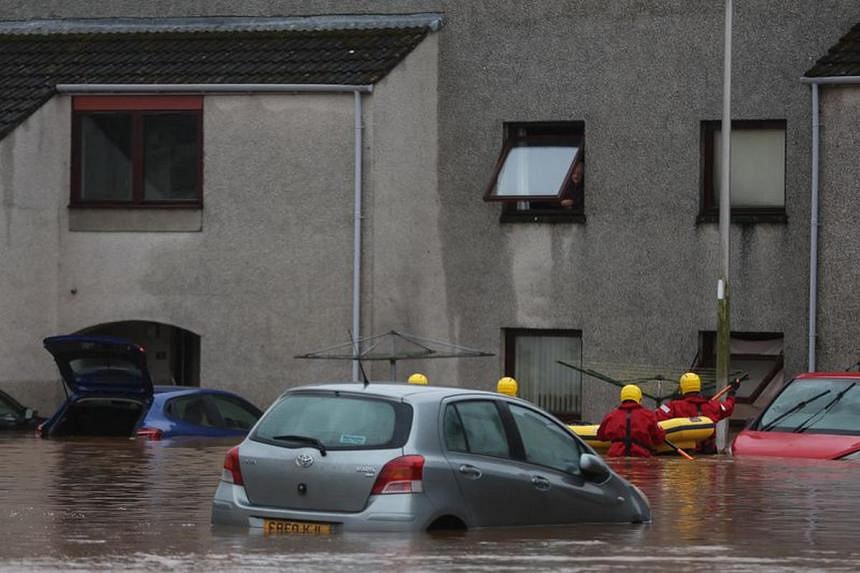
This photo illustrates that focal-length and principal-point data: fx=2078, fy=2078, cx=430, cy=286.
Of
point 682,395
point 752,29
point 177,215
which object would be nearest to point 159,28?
point 177,215

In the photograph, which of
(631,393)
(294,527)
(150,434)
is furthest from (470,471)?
(150,434)

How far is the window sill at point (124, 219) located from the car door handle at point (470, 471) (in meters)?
17.6

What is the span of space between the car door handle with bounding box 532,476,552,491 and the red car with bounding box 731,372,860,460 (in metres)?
7.36

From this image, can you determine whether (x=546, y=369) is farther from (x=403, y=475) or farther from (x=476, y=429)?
(x=403, y=475)

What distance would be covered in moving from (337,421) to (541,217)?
16524 millimetres

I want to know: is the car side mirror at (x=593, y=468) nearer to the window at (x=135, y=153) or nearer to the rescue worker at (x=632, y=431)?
the rescue worker at (x=632, y=431)

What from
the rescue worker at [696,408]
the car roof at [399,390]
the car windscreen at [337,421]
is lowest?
the rescue worker at [696,408]

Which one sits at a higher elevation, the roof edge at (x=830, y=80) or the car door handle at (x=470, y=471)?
the roof edge at (x=830, y=80)

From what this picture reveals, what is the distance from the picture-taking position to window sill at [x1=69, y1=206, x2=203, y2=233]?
31.0 m

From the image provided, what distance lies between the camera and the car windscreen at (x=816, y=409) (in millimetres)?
21922

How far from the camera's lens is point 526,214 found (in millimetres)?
30406

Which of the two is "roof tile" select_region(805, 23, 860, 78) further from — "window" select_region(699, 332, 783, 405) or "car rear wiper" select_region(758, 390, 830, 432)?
"car rear wiper" select_region(758, 390, 830, 432)

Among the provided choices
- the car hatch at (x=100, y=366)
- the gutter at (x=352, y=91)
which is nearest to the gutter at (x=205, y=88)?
the gutter at (x=352, y=91)

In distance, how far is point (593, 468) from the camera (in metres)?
14.9
